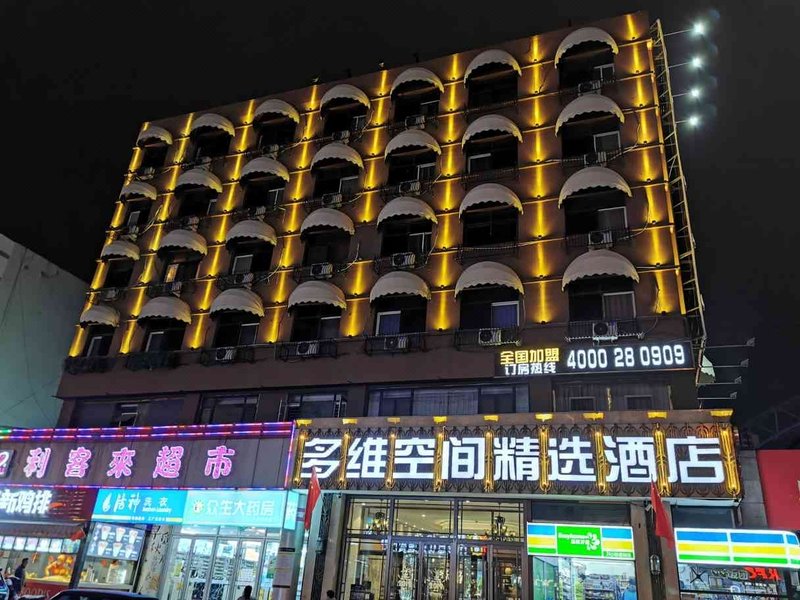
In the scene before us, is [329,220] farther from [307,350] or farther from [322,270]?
[307,350]

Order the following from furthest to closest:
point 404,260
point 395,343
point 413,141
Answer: point 413,141
point 404,260
point 395,343

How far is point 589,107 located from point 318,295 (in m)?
12.2

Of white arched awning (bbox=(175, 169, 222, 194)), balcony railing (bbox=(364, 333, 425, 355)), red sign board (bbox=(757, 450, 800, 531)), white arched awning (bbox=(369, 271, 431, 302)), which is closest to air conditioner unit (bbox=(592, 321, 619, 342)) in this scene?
red sign board (bbox=(757, 450, 800, 531))

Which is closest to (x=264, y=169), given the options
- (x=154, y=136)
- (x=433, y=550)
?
(x=154, y=136)

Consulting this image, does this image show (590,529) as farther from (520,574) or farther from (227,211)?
(227,211)

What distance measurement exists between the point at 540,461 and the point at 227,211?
17.9 metres

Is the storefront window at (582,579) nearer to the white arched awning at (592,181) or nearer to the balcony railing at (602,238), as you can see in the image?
the balcony railing at (602,238)

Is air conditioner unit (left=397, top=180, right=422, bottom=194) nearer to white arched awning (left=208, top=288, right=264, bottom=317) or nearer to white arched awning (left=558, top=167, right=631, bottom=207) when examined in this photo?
white arched awning (left=558, top=167, right=631, bottom=207)

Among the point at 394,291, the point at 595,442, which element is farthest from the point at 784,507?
the point at 394,291

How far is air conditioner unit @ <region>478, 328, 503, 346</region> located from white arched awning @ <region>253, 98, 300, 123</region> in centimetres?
1444

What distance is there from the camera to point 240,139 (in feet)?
94.8

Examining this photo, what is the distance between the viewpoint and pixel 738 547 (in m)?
14.9

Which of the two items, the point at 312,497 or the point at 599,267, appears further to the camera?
the point at 599,267

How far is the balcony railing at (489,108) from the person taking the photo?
24.3m
